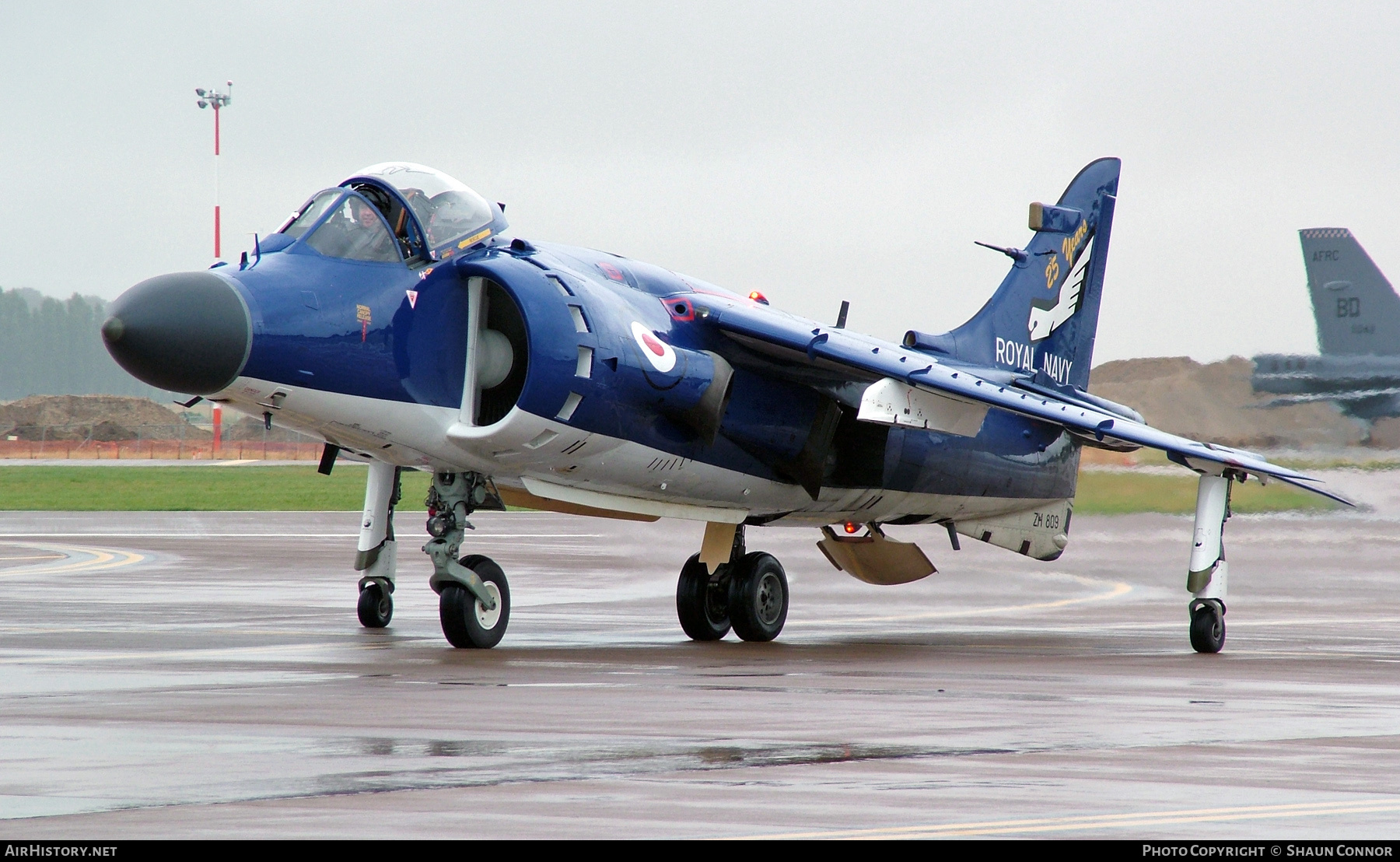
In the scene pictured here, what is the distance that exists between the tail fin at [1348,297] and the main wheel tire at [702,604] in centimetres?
1237

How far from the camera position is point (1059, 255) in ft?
65.5

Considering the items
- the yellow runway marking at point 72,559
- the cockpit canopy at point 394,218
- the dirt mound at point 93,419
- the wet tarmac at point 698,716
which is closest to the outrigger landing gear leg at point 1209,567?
the wet tarmac at point 698,716

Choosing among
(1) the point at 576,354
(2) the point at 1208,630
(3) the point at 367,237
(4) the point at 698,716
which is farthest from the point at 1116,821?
(2) the point at 1208,630

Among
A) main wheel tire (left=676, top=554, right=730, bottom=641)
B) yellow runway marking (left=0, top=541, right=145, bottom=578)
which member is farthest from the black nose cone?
yellow runway marking (left=0, top=541, right=145, bottom=578)

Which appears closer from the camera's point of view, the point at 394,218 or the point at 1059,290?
the point at 394,218

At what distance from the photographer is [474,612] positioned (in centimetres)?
1362

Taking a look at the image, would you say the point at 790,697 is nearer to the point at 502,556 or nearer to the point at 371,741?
the point at 371,741

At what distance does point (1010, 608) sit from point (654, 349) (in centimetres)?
883

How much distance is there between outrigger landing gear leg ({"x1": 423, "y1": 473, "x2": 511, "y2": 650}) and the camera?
13.5 m

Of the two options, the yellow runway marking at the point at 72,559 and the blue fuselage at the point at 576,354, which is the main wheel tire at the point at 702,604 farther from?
the yellow runway marking at the point at 72,559

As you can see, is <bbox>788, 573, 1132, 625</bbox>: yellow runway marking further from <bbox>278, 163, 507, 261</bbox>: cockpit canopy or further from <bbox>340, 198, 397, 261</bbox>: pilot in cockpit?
<bbox>340, 198, 397, 261</bbox>: pilot in cockpit

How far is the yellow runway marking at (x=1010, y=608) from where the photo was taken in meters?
19.0

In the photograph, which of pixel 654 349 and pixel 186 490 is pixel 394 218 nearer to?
pixel 654 349

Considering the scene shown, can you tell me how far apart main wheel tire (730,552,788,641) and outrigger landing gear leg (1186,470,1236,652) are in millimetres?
3705
